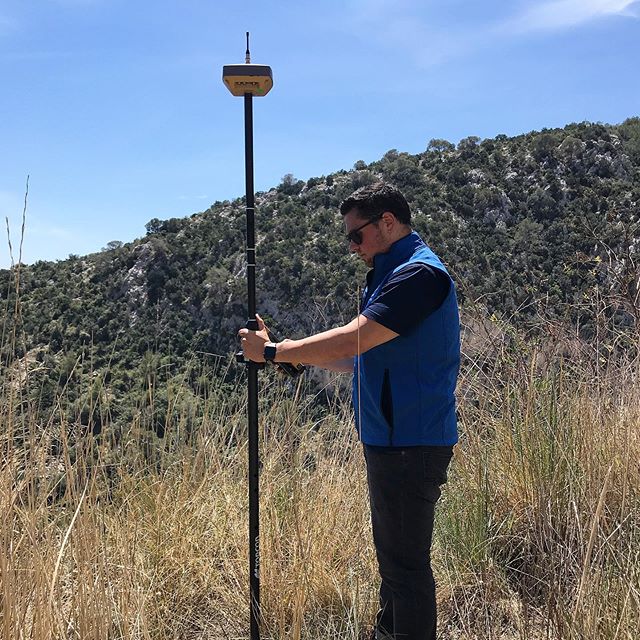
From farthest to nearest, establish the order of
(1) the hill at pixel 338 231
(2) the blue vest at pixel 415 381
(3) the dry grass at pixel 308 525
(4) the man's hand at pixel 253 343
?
(1) the hill at pixel 338 231, (4) the man's hand at pixel 253 343, (2) the blue vest at pixel 415 381, (3) the dry grass at pixel 308 525

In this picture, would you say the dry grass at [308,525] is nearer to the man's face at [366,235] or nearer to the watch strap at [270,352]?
the watch strap at [270,352]

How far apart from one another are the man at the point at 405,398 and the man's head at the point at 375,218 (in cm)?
2

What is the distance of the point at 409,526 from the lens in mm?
1842

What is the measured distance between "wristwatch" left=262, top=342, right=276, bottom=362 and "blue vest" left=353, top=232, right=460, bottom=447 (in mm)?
277

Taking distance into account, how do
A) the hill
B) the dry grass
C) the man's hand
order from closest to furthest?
1. the dry grass
2. the man's hand
3. the hill

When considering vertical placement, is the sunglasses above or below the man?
above

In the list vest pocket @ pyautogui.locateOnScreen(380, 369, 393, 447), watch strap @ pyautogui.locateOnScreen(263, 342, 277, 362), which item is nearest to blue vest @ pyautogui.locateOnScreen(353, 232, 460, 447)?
vest pocket @ pyautogui.locateOnScreen(380, 369, 393, 447)

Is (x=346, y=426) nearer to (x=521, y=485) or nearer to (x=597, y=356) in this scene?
(x=521, y=485)

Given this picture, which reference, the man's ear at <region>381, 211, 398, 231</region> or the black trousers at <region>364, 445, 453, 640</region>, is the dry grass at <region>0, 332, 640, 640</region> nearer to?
the black trousers at <region>364, 445, 453, 640</region>

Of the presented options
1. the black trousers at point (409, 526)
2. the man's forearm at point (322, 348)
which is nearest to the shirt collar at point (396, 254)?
the man's forearm at point (322, 348)

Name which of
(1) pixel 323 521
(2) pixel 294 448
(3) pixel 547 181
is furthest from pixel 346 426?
(3) pixel 547 181

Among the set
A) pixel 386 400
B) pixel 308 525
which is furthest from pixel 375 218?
pixel 308 525

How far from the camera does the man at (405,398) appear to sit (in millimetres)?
1780

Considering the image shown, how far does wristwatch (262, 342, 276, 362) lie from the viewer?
1.89m
